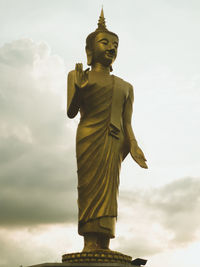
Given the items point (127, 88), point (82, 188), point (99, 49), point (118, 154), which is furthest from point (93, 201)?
point (99, 49)

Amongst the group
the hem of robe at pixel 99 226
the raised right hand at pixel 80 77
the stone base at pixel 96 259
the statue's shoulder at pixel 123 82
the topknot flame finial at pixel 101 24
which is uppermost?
the topknot flame finial at pixel 101 24

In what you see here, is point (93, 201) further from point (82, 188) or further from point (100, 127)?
point (100, 127)

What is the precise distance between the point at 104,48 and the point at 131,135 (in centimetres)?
191

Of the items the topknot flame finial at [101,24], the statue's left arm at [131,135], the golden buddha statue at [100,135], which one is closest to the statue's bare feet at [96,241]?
the golden buddha statue at [100,135]

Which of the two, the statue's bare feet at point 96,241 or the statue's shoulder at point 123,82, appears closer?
the statue's bare feet at point 96,241

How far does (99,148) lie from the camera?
30.1ft

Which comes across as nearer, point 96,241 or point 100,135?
point 96,241

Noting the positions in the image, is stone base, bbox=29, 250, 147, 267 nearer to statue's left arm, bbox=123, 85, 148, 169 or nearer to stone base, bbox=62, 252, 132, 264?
stone base, bbox=62, 252, 132, 264

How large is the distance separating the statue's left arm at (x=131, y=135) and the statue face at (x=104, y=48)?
823 millimetres

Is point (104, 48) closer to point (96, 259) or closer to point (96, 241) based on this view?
point (96, 241)

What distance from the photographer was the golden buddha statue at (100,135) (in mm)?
8828

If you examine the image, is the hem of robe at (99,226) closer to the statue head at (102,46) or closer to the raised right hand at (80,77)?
the raised right hand at (80,77)

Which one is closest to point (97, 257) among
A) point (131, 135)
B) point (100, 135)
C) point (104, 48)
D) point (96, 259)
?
point (96, 259)

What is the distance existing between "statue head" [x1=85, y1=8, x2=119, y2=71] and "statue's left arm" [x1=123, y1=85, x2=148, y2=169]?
0.82 m
